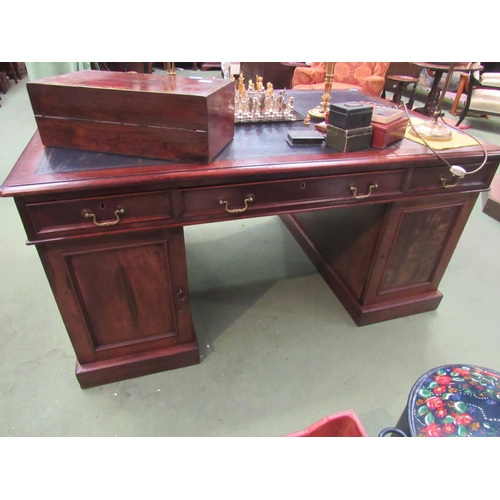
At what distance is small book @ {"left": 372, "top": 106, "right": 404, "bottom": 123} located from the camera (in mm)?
1290

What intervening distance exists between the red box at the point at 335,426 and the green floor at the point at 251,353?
331 mm

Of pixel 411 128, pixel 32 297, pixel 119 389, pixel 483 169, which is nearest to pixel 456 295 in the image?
pixel 483 169

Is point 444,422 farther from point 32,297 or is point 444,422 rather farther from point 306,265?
point 32,297

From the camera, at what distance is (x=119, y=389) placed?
4.67 ft

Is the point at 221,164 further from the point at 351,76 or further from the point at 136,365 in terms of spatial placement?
the point at 351,76

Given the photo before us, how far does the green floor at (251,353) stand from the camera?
1331 millimetres

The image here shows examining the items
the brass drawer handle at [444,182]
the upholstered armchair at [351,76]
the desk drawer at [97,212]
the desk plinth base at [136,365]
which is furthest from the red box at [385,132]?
the upholstered armchair at [351,76]

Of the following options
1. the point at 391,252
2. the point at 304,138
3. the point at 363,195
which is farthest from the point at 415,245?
the point at 304,138

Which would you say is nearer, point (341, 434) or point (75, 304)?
point (341, 434)

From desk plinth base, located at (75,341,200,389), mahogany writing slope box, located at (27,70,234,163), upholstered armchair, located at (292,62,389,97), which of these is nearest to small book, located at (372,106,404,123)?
mahogany writing slope box, located at (27,70,234,163)

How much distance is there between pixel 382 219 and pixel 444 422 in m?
0.81

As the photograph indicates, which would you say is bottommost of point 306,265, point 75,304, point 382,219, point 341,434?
point 306,265

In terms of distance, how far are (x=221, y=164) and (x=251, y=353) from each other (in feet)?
2.84

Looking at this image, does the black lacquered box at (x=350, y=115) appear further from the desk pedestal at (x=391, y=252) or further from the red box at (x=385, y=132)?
the desk pedestal at (x=391, y=252)
